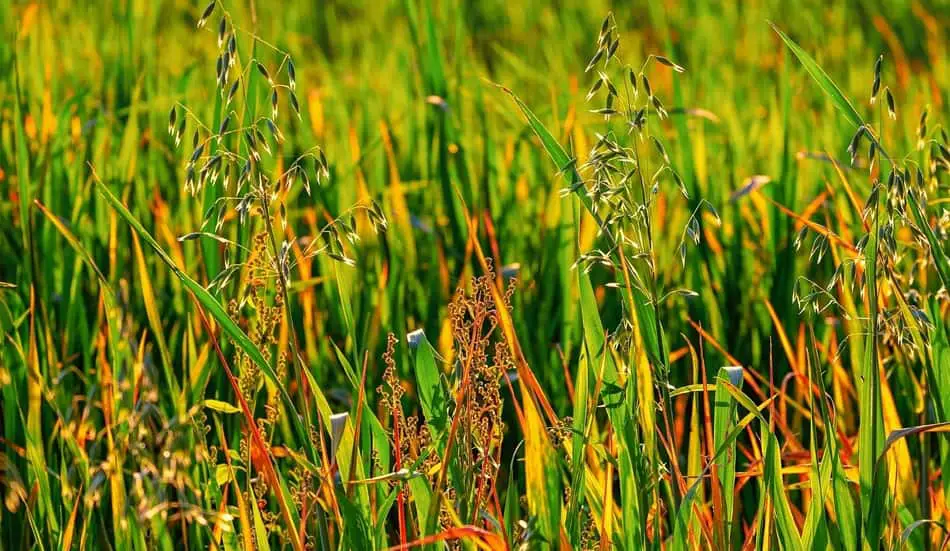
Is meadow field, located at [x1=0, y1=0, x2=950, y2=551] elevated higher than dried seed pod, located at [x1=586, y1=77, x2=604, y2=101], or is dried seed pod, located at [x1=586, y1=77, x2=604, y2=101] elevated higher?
dried seed pod, located at [x1=586, y1=77, x2=604, y2=101]

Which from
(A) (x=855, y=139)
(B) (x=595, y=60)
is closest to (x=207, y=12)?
(B) (x=595, y=60)

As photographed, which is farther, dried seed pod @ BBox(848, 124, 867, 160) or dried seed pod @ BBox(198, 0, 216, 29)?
dried seed pod @ BBox(198, 0, 216, 29)

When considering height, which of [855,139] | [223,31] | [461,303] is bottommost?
[461,303]

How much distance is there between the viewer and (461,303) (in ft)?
3.14

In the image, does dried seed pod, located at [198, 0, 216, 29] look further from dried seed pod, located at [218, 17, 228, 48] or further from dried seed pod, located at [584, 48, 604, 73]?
dried seed pod, located at [584, 48, 604, 73]

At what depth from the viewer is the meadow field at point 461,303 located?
96 cm

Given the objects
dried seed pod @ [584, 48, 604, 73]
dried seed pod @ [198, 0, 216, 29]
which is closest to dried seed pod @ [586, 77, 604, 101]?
dried seed pod @ [584, 48, 604, 73]

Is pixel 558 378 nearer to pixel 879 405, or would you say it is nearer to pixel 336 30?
pixel 879 405

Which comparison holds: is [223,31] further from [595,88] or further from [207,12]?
[595,88]

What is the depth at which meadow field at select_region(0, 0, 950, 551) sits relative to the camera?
96 centimetres

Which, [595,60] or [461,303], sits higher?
[595,60]

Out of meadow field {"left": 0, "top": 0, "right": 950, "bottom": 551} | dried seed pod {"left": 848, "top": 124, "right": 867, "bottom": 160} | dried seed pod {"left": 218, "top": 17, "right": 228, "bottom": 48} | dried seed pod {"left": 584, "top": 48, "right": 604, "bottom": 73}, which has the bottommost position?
meadow field {"left": 0, "top": 0, "right": 950, "bottom": 551}

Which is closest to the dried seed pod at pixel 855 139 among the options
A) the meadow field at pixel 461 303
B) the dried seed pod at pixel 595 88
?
the meadow field at pixel 461 303

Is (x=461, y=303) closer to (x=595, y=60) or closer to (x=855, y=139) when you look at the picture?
(x=595, y=60)
